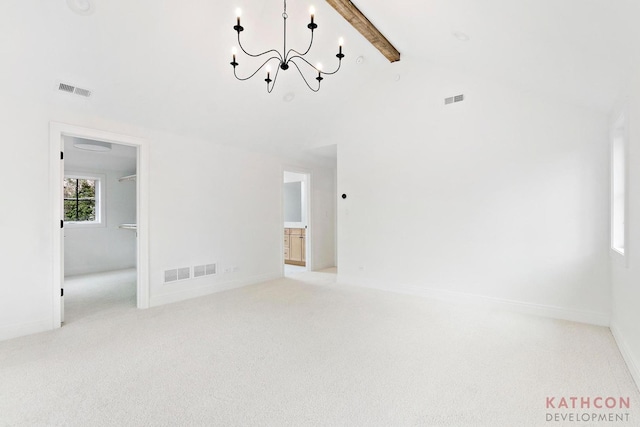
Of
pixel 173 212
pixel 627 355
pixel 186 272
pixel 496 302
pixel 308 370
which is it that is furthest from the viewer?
pixel 186 272

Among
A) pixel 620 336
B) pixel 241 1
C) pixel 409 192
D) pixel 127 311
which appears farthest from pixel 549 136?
pixel 127 311

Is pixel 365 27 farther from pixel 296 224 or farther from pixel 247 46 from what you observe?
pixel 296 224

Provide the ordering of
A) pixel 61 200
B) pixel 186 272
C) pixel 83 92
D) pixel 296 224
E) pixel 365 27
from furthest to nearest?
pixel 296 224 → pixel 186 272 → pixel 365 27 → pixel 61 200 → pixel 83 92

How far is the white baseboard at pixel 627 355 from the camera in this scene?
219 centimetres

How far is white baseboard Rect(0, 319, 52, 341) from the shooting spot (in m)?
2.99

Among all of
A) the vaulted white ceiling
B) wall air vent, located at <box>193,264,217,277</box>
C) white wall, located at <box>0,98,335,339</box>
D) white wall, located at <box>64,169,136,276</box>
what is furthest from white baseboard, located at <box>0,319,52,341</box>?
white wall, located at <box>64,169,136,276</box>

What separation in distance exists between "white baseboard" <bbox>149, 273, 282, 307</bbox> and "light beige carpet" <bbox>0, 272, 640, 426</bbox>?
0.35 m

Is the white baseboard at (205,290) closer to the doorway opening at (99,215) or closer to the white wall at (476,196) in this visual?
the white wall at (476,196)

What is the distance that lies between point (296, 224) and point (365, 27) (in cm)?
459

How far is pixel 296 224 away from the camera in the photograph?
7.36 metres

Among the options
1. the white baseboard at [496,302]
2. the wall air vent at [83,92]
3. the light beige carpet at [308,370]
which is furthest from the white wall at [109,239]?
the white baseboard at [496,302]

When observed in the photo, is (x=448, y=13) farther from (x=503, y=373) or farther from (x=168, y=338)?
(x=168, y=338)

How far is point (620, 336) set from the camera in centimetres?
280

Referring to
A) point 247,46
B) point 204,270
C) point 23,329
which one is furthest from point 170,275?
point 247,46
